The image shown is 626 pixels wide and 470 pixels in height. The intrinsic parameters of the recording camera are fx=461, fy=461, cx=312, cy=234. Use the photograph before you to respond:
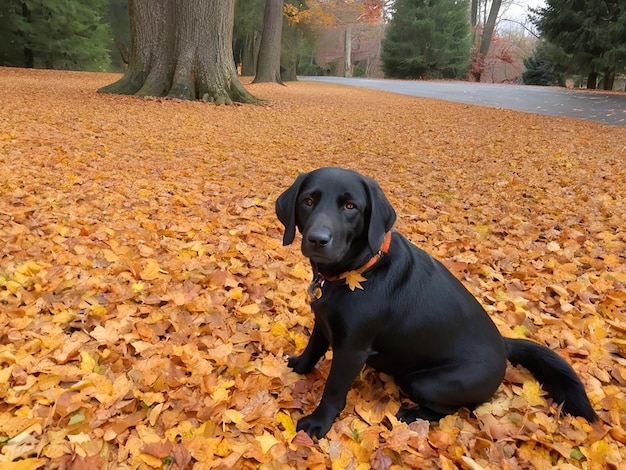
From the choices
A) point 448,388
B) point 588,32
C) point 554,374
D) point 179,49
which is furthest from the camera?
point 588,32

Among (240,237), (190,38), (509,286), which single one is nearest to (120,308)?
(240,237)

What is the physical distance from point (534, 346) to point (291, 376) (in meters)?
1.36

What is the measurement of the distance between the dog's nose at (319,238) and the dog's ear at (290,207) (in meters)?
0.27

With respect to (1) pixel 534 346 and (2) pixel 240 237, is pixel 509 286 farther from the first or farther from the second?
(2) pixel 240 237

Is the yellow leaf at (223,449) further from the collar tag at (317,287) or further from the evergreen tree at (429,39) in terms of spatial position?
the evergreen tree at (429,39)

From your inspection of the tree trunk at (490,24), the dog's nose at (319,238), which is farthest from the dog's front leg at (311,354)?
the tree trunk at (490,24)

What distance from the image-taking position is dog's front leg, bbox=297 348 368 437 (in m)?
2.19

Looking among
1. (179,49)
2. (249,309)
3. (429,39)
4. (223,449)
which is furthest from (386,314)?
(429,39)

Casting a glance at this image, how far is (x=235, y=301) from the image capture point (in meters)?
3.31

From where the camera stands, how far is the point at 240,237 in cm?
436

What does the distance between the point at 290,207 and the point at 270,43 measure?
71.8ft

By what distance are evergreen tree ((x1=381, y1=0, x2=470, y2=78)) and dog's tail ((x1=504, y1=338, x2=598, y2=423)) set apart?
39.2m

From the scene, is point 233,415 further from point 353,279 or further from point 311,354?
point 353,279

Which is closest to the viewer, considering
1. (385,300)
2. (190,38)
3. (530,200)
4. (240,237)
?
(385,300)
